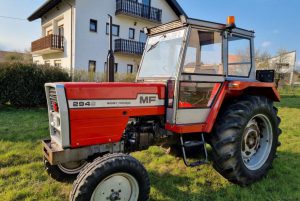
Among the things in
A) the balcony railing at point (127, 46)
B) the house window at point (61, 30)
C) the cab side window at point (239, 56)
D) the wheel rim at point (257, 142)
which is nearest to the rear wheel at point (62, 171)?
the wheel rim at point (257, 142)

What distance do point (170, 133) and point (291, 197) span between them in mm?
1744

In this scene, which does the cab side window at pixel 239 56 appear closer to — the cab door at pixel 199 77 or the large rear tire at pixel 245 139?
the cab door at pixel 199 77

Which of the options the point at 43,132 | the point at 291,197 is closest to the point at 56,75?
the point at 43,132

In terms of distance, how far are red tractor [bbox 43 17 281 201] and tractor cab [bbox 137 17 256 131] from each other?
1 cm

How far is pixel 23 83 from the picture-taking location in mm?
9250

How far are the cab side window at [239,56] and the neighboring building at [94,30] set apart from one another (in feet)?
34.9

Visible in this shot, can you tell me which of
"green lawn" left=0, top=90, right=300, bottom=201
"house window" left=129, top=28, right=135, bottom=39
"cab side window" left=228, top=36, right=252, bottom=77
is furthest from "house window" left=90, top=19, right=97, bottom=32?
"cab side window" left=228, top=36, right=252, bottom=77

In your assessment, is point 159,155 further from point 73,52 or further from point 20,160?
point 73,52

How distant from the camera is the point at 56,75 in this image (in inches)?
395

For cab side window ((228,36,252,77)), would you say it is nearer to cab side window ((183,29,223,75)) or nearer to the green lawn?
cab side window ((183,29,223,75))

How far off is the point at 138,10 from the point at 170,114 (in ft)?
49.0

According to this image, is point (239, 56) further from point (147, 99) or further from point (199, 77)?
point (147, 99)

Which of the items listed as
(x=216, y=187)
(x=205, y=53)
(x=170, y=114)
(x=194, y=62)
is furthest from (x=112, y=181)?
(x=205, y=53)

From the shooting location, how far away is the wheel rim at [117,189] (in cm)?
245
